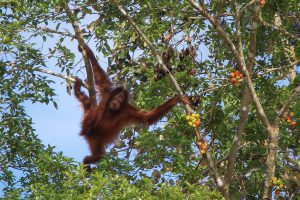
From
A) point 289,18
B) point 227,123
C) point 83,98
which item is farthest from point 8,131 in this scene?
point 289,18

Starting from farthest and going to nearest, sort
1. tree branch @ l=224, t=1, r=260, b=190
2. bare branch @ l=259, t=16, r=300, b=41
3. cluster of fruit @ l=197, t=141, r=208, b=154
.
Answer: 1. bare branch @ l=259, t=16, r=300, b=41
2. tree branch @ l=224, t=1, r=260, b=190
3. cluster of fruit @ l=197, t=141, r=208, b=154

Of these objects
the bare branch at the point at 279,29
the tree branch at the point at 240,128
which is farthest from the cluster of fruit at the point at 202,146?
the bare branch at the point at 279,29

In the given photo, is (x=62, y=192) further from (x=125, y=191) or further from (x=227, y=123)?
(x=227, y=123)

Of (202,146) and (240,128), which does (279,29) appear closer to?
(240,128)

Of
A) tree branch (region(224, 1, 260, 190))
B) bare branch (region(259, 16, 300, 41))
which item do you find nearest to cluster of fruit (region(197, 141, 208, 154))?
tree branch (region(224, 1, 260, 190))

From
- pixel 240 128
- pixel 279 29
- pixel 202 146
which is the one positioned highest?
pixel 279 29

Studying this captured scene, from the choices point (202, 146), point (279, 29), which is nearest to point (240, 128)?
point (202, 146)

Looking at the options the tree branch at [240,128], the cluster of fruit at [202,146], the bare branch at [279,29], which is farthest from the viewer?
the bare branch at [279,29]

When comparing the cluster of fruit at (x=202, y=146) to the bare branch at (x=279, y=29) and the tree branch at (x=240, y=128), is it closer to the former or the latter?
the tree branch at (x=240, y=128)

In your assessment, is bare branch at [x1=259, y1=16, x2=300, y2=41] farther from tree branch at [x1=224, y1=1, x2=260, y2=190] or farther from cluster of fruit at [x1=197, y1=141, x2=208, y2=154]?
cluster of fruit at [x1=197, y1=141, x2=208, y2=154]

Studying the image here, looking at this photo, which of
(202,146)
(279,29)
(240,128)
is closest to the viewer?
(202,146)

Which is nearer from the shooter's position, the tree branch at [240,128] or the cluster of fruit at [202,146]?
the cluster of fruit at [202,146]

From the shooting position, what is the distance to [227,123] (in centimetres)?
778

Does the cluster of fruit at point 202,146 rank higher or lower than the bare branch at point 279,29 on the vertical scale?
lower
